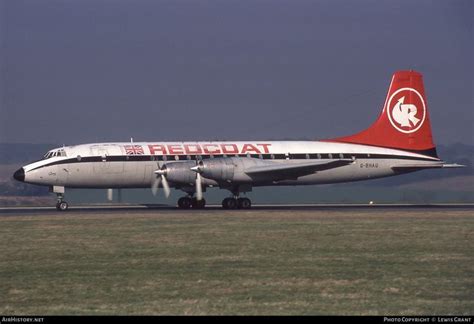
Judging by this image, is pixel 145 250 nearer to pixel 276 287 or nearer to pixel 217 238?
pixel 217 238

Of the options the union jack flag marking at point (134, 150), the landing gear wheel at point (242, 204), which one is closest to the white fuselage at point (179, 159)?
the union jack flag marking at point (134, 150)

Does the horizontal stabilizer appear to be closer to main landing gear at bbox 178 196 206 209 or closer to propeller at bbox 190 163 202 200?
main landing gear at bbox 178 196 206 209

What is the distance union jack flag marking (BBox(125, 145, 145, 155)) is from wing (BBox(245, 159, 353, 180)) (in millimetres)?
5589

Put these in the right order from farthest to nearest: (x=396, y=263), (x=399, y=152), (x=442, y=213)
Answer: (x=399, y=152) → (x=442, y=213) → (x=396, y=263)

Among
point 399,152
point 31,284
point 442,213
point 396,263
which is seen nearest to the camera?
point 31,284

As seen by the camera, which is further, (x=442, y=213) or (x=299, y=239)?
(x=442, y=213)

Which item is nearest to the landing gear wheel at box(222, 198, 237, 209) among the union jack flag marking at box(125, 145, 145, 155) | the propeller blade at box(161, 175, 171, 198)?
the propeller blade at box(161, 175, 171, 198)

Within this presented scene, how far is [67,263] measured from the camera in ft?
68.9

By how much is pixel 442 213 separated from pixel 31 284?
2375 cm

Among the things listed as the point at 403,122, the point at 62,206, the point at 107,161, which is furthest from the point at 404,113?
the point at 62,206

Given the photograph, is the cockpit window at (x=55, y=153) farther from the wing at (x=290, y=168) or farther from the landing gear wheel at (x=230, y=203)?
the wing at (x=290, y=168)

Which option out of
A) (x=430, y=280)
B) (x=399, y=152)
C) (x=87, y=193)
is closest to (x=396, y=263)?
(x=430, y=280)

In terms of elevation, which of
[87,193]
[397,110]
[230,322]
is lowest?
[230,322]

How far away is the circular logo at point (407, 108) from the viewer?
48.1 meters
